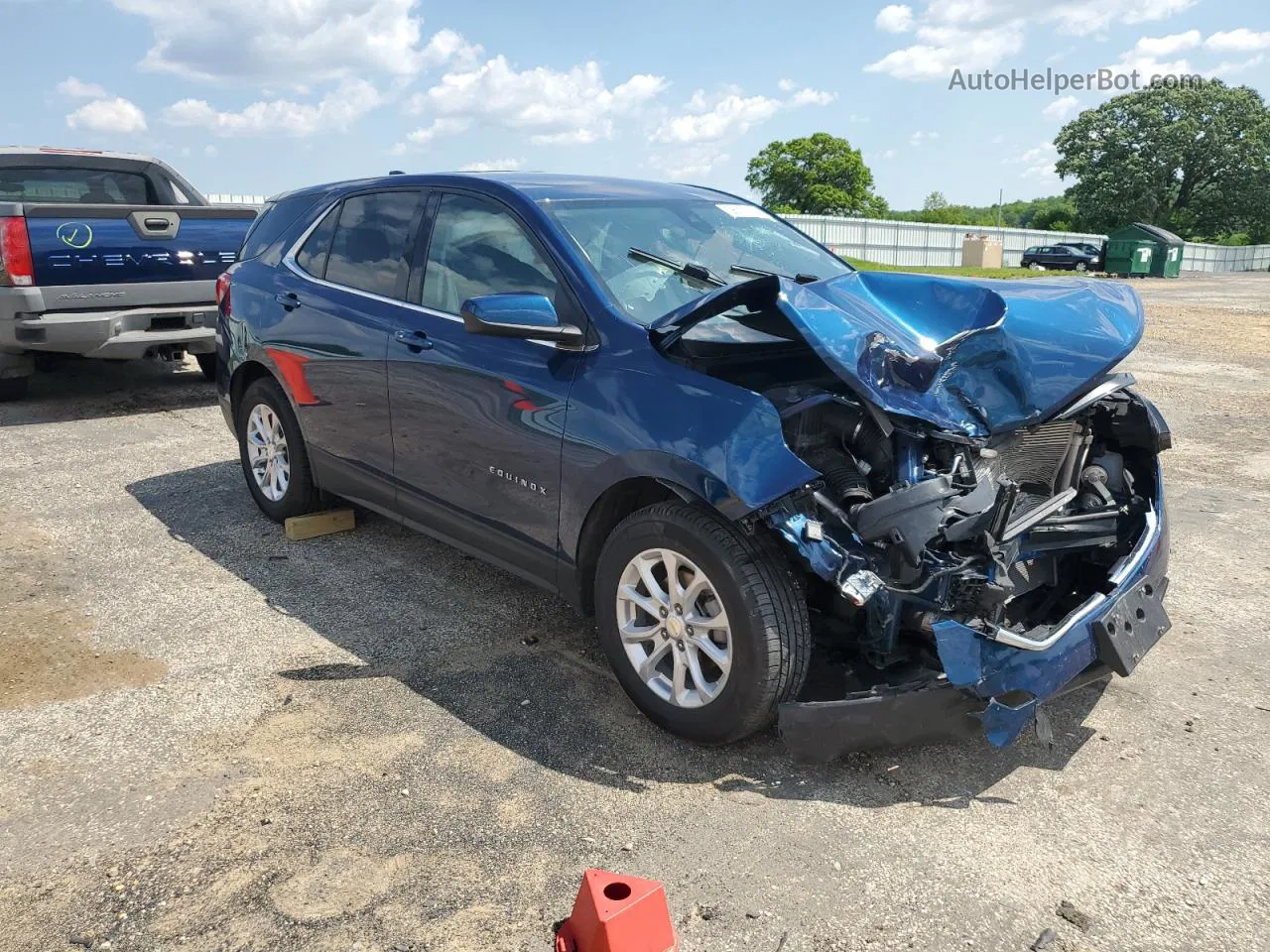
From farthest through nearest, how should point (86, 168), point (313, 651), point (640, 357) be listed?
point (86, 168)
point (313, 651)
point (640, 357)

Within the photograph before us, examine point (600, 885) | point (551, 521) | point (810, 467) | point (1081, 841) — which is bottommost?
point (1081, 841)

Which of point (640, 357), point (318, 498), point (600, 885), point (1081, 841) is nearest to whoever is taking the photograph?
point (600, 885)

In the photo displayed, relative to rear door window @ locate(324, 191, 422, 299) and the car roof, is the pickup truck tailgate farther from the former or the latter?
the car roof

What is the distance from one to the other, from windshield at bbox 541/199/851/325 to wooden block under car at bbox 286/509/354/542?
7.84 feet

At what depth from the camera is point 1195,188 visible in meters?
70.0

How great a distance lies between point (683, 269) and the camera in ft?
13.1

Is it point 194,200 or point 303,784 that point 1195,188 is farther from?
point 303,784

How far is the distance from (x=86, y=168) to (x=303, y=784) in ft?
28.2

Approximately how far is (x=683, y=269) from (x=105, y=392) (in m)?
7.90

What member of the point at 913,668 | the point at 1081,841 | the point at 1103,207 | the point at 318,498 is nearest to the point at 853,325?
the point at 913,668

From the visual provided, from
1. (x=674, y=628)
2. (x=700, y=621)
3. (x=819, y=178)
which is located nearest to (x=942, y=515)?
(x=700, y=621)

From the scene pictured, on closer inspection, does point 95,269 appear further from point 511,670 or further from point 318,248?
point 511,670

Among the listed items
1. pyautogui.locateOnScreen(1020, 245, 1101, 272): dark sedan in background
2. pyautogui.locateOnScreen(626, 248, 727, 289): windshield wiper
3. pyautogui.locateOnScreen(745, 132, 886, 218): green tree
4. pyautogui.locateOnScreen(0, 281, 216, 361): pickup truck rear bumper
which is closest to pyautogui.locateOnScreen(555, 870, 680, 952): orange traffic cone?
pyautogui.locateOnScreen(626, 248, 727, 289): windshield wiper

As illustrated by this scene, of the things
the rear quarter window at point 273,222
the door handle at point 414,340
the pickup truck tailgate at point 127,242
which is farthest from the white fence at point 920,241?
the door handle at point 414,340
